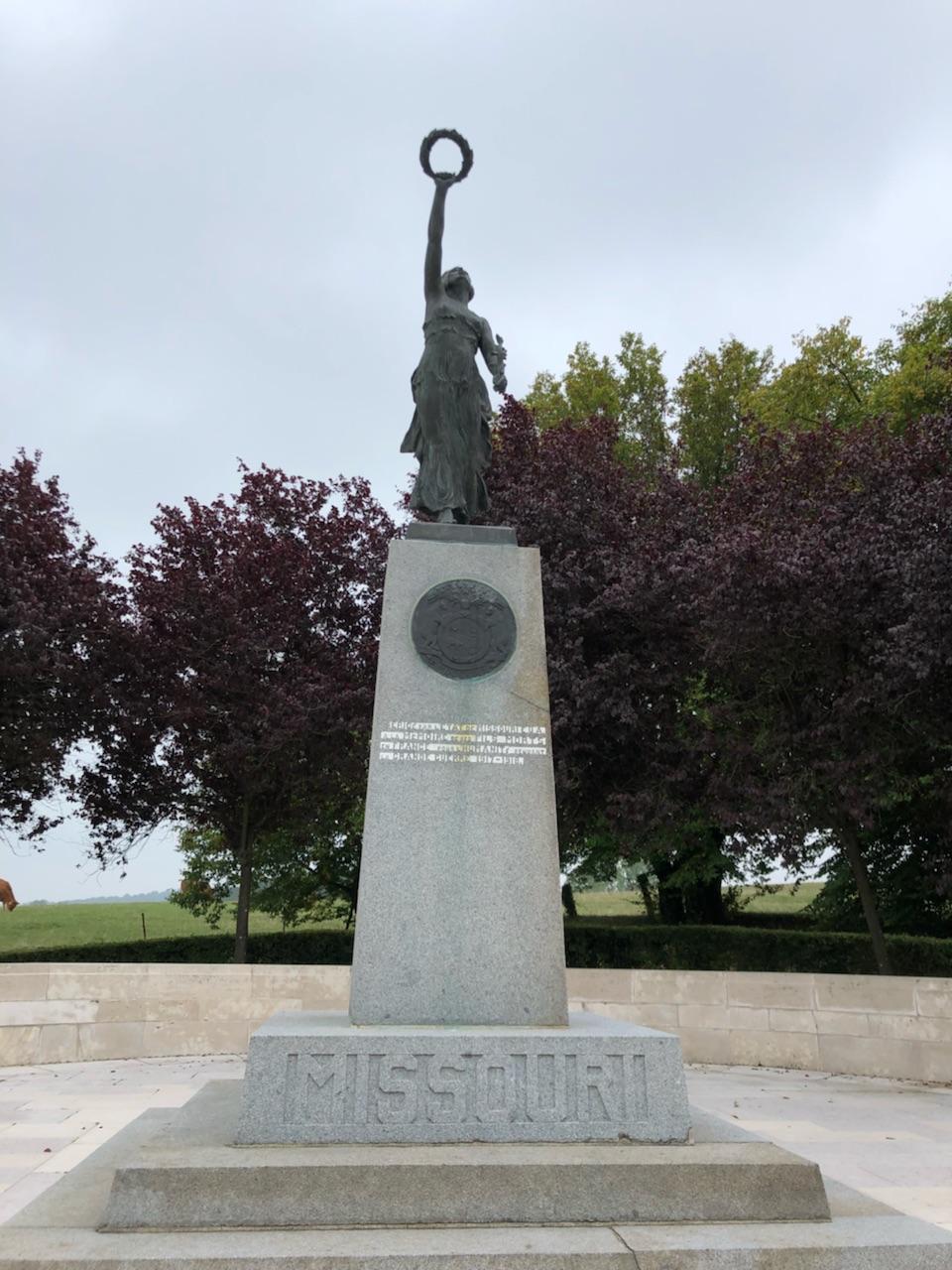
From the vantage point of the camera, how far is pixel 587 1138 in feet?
16.0

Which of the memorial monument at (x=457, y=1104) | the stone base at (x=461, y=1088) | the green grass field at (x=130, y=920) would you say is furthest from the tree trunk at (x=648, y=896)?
the stone base at (x=461, y=1088)

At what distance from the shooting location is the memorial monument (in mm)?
4137

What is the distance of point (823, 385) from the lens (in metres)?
22.2

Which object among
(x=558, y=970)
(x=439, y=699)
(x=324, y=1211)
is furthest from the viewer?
(x=439, y=699)

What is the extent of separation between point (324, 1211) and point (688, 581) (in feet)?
34.1

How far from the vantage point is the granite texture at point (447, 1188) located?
14.0ft

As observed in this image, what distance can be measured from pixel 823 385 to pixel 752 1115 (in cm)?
1715

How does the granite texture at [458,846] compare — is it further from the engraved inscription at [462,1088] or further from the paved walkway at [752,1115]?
the paved walkway at [752,1115]

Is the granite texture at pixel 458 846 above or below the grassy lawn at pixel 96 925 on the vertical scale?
below

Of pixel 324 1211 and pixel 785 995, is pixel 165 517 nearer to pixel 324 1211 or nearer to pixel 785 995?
pixel 785 995

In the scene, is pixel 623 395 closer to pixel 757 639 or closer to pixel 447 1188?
pixel 757 639

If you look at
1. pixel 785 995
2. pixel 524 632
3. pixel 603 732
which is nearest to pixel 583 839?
pixel 603 732

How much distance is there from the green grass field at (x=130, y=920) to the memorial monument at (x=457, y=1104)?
16.3m

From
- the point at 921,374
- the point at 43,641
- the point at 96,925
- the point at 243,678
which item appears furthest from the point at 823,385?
the point at 96,925
